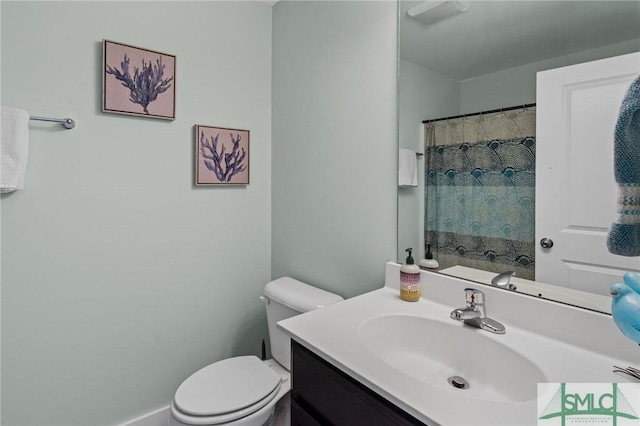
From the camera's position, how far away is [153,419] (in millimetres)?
1640

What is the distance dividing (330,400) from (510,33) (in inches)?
46.7

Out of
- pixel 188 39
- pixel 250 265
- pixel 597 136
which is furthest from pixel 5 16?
pixel 597 136

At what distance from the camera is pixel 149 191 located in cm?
159

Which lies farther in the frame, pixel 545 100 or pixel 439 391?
pixel 545 100

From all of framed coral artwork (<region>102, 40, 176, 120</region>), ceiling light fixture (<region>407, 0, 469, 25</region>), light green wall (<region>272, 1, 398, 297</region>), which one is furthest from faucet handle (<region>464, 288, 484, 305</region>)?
framed coral artwork (<region>102, 40, 176, 120</region>)

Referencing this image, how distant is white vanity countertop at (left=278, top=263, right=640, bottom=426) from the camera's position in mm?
613

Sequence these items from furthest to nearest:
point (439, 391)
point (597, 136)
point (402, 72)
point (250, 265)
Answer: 1. point (250, 265)
2. point (402, 72)
3. point (597, 136)
4. point (439, 391)

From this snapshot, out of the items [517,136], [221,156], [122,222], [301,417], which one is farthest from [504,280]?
[122,222]

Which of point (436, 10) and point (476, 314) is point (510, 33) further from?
point (476, 314)

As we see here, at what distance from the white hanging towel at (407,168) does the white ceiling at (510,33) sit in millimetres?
316

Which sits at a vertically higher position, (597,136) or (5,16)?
(5,16)

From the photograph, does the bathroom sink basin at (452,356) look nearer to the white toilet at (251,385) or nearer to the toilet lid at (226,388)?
the white toilet at (251,385)

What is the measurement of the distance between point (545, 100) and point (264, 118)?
4.74ft

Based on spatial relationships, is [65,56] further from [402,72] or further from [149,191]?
[402,72]
